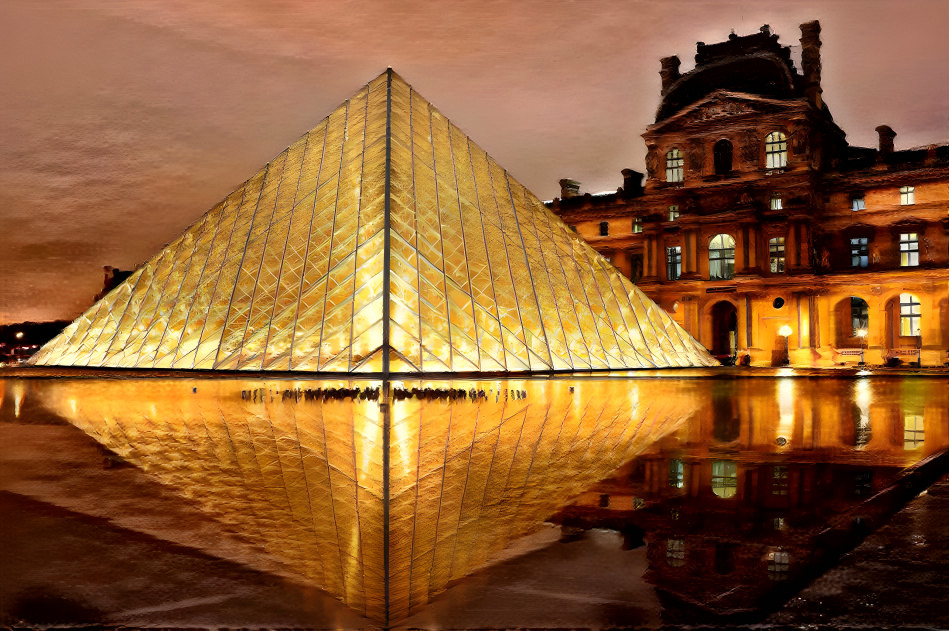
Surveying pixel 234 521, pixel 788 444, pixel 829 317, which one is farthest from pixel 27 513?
pixel 829 317

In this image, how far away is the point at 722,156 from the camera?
48000 millimetres

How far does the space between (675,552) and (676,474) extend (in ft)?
10.3

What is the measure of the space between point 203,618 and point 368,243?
1684cm

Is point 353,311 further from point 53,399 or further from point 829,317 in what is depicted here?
point 829,317

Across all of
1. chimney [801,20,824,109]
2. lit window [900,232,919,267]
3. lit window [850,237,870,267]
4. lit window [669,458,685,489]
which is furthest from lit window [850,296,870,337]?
lit window [669,458,685,489]

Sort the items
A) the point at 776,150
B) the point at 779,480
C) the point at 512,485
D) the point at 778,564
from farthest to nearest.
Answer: the point at 776,150
the point at 779,480
the point at 512,485
the point at 778,564

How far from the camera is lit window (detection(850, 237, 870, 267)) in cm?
4538

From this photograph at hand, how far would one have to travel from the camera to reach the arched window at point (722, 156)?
47.6 meters

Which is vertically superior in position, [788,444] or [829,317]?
[829,317]

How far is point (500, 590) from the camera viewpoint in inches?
163

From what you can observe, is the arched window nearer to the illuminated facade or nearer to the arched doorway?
the illuminated facade

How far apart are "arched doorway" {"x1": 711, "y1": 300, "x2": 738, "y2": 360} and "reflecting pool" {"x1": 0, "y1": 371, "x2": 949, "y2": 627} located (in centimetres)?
3444

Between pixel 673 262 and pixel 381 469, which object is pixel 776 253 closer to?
pixel 673 262

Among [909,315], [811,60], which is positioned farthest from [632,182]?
[909,315]
